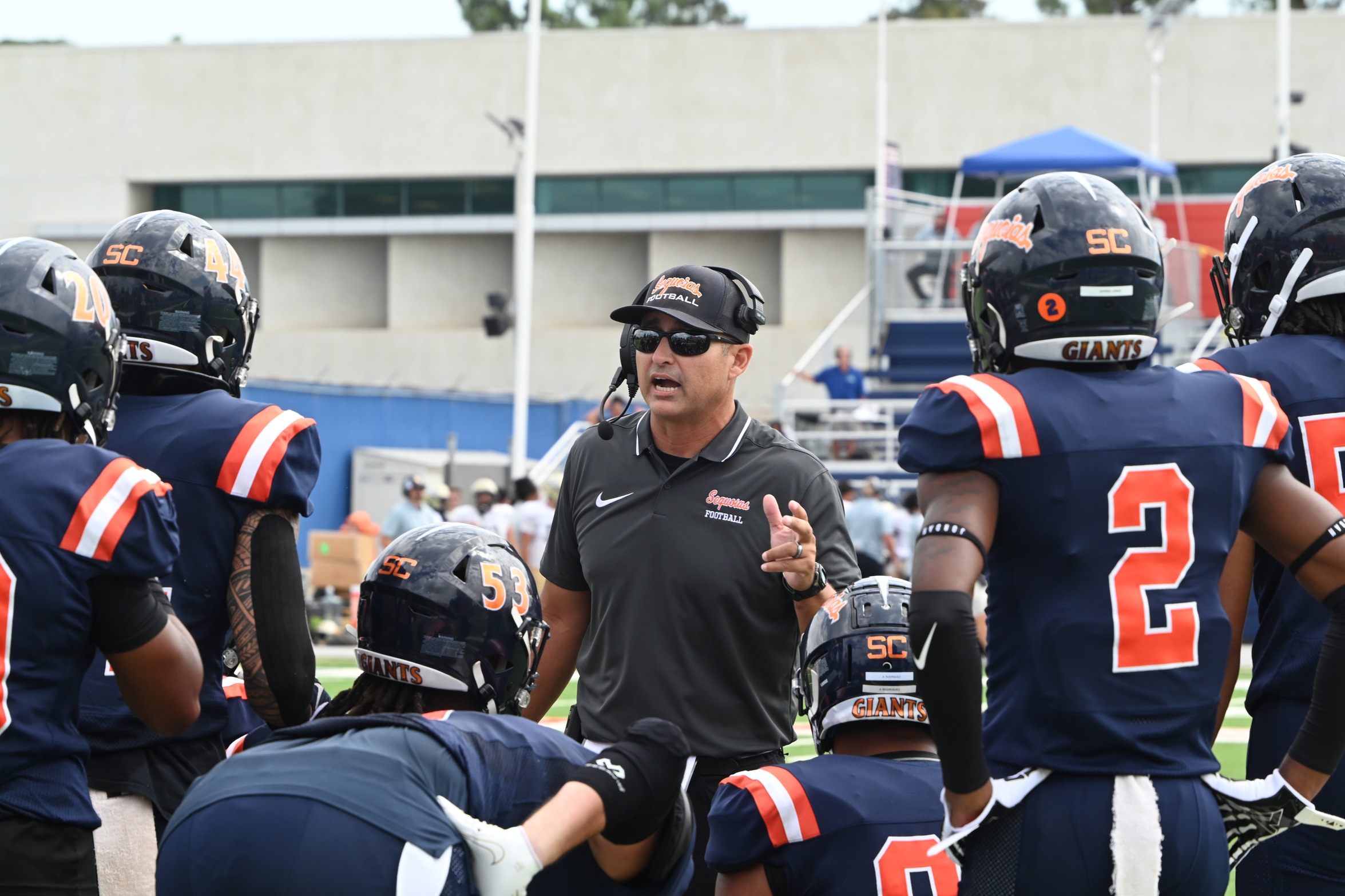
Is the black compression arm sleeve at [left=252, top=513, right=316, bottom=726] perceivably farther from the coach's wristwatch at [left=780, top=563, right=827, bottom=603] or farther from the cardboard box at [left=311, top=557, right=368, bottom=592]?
the cardboard box at [left=311, top=557, right=368, bottom=592]

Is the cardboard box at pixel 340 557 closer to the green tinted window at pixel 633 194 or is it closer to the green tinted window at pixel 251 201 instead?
the green tinted window at pixel 633 194

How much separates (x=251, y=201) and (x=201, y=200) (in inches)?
48.2

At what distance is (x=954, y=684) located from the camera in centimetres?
248

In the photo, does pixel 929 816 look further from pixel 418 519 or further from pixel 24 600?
pixel 418 519

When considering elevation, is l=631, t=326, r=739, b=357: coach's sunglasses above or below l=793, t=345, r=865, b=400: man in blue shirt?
below

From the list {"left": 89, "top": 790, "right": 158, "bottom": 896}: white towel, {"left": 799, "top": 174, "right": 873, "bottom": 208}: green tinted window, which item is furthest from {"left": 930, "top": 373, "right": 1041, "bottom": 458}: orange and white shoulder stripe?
{"left": 799, "top": 174, "right": 873, "bottom": 208}: green tinted window

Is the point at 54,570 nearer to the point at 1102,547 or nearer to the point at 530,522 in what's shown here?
the point at 1102,547

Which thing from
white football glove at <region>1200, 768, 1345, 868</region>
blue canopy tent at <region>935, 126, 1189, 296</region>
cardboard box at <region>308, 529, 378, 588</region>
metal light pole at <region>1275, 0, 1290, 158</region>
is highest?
metal light pole at <region>1275, 0, 1290, 158</region>

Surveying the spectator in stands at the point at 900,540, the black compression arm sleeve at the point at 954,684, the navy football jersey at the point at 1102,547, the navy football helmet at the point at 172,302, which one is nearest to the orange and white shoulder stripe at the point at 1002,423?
the navy football jersey at the point at 1102,547

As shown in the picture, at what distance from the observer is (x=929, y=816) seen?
295cm

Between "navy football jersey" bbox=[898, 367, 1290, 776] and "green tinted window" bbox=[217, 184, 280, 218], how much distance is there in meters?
34.7

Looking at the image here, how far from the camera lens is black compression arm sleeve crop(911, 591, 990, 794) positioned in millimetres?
2471

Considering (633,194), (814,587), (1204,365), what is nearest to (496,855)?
(814,587)

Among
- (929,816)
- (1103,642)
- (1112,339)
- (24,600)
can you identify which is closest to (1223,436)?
(1112,339)
